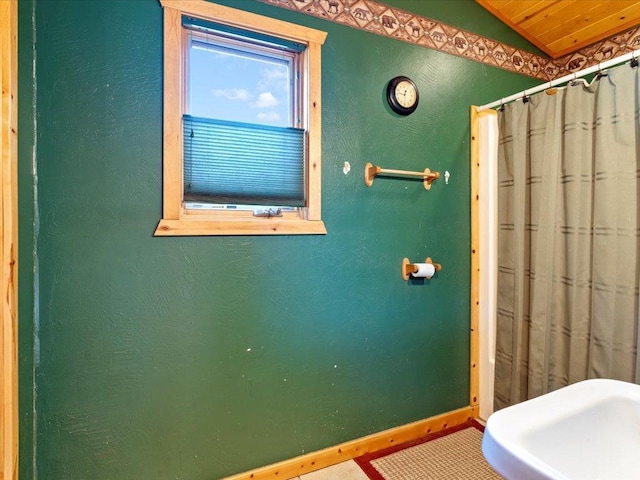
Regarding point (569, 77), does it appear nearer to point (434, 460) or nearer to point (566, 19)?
point (566, 19)

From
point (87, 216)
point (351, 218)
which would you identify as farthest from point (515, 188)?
point (87, 216)

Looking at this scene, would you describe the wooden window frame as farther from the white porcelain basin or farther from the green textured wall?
the white porcelain basin

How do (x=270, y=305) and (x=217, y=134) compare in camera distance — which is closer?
(x=217, y=134)

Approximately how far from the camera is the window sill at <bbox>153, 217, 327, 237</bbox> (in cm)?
144

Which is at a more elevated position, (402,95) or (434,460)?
(402,95)

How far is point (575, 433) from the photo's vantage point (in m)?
0.91

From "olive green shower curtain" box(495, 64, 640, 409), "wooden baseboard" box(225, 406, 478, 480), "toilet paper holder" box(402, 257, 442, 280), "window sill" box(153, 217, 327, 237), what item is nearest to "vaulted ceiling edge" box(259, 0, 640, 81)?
"olive green shower curtain" box(495, 64, 640, 409)

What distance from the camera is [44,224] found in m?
1.28

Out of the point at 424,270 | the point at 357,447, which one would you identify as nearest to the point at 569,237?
the point at 424,270

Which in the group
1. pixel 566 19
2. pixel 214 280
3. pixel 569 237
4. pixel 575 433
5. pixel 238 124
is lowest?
pixel 575 433

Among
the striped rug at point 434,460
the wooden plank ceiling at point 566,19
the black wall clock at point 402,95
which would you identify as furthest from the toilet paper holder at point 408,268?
the wooden plank ceiling at point 566,19

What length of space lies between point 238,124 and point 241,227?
1.56 ft

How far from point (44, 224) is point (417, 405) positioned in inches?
81.0

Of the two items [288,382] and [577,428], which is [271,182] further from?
[577,428]
